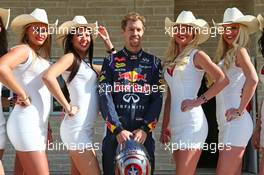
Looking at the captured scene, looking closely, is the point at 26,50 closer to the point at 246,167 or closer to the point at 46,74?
the point at 46,74

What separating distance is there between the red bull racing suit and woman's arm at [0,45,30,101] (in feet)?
2.07

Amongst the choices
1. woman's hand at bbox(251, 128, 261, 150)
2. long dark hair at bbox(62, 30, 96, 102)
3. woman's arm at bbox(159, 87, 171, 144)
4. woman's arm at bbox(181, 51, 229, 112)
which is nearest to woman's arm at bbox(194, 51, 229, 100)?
woman's arm at bbox(181, 51, 229, 112)

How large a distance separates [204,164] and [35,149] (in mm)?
5624

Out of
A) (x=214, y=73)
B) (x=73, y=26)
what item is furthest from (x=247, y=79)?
(x=73, y=26)

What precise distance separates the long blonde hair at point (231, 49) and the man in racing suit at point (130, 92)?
60 cm

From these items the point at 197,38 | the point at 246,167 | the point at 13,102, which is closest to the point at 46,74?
the point at 13,102

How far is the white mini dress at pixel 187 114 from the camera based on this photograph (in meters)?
4.16

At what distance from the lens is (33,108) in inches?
162

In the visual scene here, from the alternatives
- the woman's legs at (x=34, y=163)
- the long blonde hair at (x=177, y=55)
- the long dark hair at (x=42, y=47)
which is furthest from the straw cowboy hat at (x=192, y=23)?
the woman's legs at (x=34, y=163)

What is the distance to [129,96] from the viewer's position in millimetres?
4125

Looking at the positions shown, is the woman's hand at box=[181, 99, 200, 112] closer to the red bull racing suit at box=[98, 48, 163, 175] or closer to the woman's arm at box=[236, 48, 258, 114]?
the red bull racing suit at box=[98, 48, 163, 175]

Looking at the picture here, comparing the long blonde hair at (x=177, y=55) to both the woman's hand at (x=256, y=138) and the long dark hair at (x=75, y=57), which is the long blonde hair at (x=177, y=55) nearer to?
the long dark hair at (x=75, y=57)

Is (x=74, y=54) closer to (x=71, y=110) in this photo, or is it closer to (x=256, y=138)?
(x=71, y=110)

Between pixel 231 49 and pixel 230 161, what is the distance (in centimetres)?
92
